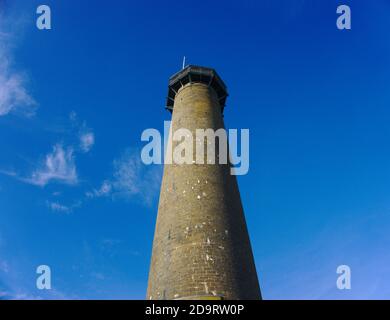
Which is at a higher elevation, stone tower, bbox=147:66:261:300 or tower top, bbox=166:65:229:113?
tower top, bbox=166:65:229:113

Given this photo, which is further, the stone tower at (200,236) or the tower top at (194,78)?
the tower top at (194,78)

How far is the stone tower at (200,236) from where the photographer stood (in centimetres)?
1316

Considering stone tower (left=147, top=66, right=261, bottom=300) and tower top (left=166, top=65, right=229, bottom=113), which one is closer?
stone tower (left=147, top=66, right=261, bottom=300)

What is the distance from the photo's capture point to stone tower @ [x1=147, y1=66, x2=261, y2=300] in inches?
518

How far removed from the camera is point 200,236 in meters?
14.2

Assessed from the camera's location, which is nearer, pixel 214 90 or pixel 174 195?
pixel 174 195

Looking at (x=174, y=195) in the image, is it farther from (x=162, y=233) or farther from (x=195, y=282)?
(x=195, y=282)

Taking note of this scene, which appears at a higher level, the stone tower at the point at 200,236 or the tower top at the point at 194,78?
the tower top at the point at 194,78

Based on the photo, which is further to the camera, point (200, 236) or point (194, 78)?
point (194, 78)

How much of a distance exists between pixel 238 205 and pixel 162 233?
3.81m

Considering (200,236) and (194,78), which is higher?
(194,78)
